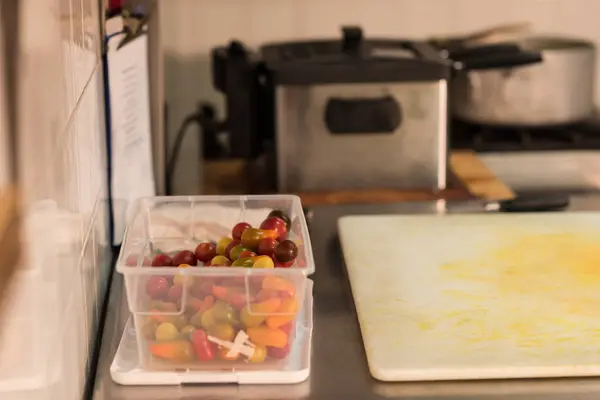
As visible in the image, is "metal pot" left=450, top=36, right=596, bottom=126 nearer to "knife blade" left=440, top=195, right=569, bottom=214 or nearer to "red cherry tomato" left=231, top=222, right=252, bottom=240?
"knife blade" left=440, top=195, right=569, bottom=214

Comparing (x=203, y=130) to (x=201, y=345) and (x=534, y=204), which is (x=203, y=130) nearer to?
(x=534, y=204)

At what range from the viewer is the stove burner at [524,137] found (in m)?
1.56

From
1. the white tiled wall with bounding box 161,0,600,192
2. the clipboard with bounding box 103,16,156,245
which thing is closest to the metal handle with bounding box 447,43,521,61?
the white tiled wall with bounding box 161,0,600,192

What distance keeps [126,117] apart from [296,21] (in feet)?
2.71

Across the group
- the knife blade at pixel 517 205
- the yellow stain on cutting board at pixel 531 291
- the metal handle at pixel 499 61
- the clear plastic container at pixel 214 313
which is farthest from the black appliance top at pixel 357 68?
the clear plastic container at pixel 214 313

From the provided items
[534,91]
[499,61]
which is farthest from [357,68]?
[534,91]

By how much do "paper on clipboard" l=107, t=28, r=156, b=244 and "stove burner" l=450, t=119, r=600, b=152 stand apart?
0.66m

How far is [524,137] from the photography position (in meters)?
1.58

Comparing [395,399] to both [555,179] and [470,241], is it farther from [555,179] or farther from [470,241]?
[555,179]

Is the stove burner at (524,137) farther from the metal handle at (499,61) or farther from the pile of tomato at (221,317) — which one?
the pile of tomato at (221,317)

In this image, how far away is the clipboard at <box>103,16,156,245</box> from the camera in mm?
1032

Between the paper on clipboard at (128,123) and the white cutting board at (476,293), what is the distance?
0.92ft

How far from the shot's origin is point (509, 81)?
154 centimetres

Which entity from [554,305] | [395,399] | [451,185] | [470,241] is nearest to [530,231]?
[470,241]
